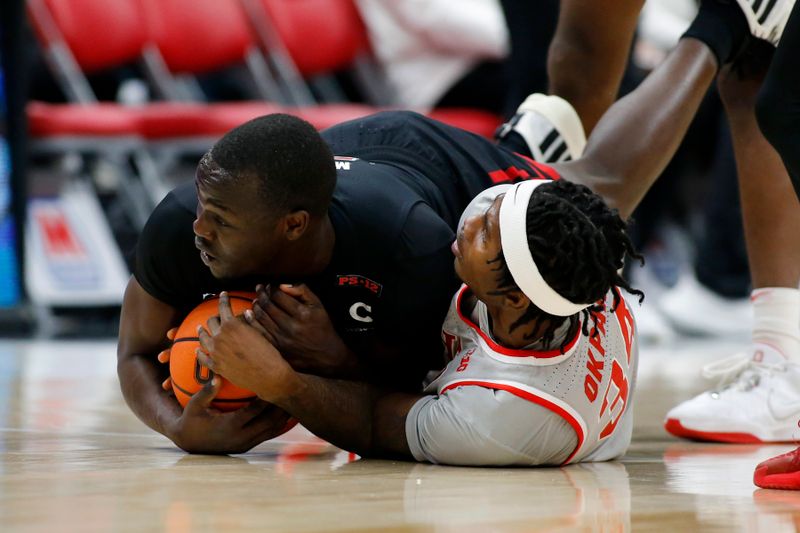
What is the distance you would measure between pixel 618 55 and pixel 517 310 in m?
1.15

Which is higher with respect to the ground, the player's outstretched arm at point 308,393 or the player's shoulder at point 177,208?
the player's shoulder at point 177,208

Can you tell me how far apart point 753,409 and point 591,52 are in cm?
90

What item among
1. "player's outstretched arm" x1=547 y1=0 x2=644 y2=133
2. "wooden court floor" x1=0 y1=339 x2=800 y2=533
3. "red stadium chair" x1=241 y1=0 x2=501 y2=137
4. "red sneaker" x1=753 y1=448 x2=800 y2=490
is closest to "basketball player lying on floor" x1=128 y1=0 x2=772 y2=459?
"wooden court floor" x1=0 y1=339 x2=800 y2=533

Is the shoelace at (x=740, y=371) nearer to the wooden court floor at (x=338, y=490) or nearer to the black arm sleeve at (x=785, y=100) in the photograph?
the wooden court floor at (x=338, y=490)

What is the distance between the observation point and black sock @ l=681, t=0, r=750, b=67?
263 centimetres

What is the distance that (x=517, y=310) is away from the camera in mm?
1977

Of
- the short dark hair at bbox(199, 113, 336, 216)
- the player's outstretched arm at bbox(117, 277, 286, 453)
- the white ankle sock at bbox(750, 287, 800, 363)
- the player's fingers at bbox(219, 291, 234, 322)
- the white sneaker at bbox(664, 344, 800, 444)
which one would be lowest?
the white sneaker at bbox(664, 344, 800, 444)

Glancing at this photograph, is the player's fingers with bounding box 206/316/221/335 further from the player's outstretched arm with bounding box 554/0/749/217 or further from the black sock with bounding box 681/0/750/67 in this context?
the black sock with bounding box 681/0/750/67

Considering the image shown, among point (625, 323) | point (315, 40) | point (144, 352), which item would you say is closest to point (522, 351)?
point (625, 323)

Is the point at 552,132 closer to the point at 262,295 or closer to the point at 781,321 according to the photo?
the point at 781,321

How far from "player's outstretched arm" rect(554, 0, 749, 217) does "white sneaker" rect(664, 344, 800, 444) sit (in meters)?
0.43

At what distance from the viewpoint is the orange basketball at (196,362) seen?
6.93ft

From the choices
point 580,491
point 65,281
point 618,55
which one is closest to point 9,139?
point 65,281

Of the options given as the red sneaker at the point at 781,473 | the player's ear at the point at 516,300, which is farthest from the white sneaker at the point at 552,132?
the red sneaker at the point at 781,473
